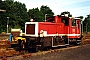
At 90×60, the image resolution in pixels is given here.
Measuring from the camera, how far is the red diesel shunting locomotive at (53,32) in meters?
16.7

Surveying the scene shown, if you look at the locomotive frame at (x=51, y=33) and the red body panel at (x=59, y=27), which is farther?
the red body panel at (x=59, y=27)

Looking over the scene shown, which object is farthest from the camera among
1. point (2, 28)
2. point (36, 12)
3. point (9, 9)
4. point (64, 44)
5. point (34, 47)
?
point (36, 12)

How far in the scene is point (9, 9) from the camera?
89125mm

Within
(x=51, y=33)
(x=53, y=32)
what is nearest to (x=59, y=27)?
(x=53, y=32)

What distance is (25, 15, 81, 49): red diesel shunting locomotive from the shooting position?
16.7 meters

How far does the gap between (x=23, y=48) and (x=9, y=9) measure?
7379 cm

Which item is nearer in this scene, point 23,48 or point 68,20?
point 23,48

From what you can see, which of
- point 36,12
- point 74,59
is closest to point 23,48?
point 74,59

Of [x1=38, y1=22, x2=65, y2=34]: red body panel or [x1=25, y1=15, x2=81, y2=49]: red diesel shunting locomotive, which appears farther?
[x1=38, y1=22, x2=65, y2=34]: red body panel

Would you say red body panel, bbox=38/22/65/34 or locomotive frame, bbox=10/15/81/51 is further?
red body panel, bbox=38/22/65/34

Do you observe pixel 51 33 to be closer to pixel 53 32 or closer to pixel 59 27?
pixel 53 32

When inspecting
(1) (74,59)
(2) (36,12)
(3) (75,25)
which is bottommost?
(1) (74,59)

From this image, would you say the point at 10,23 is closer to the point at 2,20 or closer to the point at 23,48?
the point at 2,20

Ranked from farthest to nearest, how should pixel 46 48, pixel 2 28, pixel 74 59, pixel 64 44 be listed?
pixel 2 28, pixel 64 44, pixel 46 48, pixel 74 59
